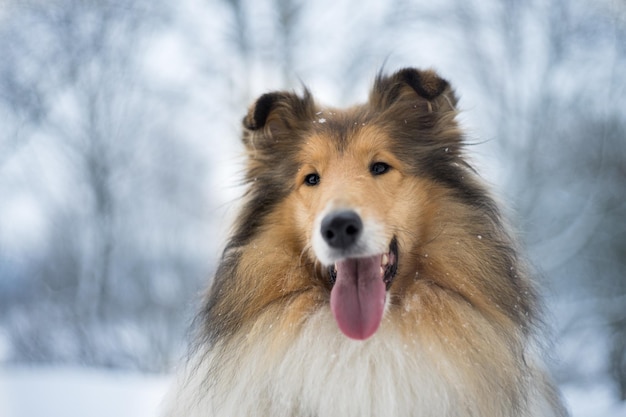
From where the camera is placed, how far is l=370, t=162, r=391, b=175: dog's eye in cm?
244

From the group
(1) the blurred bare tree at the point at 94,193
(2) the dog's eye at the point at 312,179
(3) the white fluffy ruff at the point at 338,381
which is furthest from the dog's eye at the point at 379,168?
(1) the blurred bare tree at the point at 94,193

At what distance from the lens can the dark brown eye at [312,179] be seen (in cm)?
248

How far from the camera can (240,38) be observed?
6.83 m

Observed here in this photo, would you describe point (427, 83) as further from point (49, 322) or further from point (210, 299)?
point (49, 322)

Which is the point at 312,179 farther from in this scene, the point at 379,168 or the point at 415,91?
the point at 415,91

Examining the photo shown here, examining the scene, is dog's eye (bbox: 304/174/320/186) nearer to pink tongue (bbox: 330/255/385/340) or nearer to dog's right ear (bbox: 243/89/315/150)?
dog's right ear (bbox: 243/89/315/150)

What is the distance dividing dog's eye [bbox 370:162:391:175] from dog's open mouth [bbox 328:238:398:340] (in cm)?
33

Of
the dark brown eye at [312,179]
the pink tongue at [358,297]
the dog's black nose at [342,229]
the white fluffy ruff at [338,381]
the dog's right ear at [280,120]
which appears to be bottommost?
the white fluffy ruff at [338,381]

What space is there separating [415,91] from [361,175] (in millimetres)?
508

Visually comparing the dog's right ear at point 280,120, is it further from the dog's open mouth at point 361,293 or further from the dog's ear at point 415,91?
the dog's open mouth at point 361,293

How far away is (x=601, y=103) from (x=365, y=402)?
18.7ft

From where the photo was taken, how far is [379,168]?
2.45 m

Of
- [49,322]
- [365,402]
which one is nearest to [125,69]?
[49,322]

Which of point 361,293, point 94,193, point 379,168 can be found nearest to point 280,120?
point 379,168
